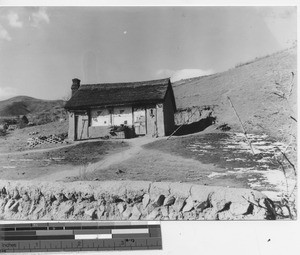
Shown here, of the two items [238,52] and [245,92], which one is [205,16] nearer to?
[238,52]

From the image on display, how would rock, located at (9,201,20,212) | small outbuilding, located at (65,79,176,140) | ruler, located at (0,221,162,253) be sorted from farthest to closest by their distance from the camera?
small outbuilding, located at (65,79,176,140)
rock, located at (9,201,20,212)
ruler, located at (0,221,162,253)

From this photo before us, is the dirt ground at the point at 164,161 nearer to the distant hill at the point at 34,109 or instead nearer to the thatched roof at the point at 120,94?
the distant hill at the point at 34,109

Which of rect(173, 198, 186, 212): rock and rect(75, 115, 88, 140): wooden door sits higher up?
rect(75, 115, 88, 140): wooden door

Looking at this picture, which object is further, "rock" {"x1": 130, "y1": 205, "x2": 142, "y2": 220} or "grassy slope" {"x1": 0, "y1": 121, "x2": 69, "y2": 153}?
"grassy slope" {"x1": 0, "y1": 121, "x2": 69, "y2": 153}

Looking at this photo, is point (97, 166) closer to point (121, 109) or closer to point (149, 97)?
point (121, 109)

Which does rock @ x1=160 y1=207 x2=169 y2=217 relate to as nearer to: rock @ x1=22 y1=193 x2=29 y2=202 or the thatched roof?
the thatched roof

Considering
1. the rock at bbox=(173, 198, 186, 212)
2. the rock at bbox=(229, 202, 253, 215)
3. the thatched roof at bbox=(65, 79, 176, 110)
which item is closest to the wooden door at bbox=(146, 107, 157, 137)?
the thatched roof at bbox=(65, 79, 176, 110)

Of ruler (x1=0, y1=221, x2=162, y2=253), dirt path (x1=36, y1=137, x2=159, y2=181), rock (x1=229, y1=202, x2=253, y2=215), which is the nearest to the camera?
ruler (x1=0, y1=221, x2=162, y2=253)
